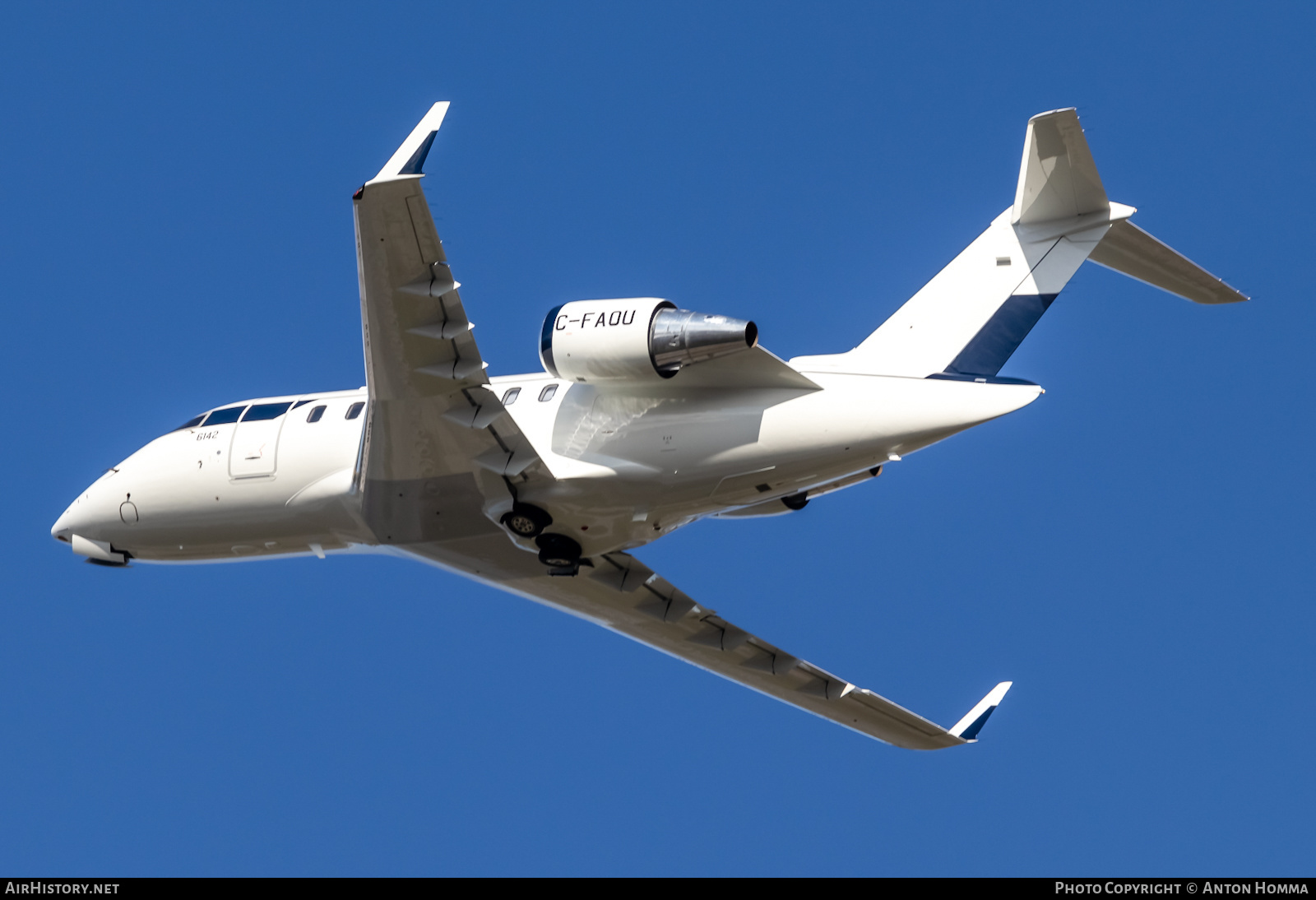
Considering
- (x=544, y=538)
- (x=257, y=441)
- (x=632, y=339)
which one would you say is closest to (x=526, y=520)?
(x=544, y=538)

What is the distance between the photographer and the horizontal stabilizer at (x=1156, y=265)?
21.5 meters

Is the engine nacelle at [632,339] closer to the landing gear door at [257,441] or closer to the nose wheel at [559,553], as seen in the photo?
the nose wheel at [559,553]

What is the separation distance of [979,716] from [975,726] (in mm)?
156

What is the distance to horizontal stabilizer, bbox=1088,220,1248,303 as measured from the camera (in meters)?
21.5

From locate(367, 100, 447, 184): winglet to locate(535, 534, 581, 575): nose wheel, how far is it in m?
5.66

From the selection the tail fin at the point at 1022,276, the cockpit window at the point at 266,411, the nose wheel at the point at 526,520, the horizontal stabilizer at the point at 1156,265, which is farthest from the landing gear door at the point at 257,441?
the horizontal stabilizer at the point at 1156,265

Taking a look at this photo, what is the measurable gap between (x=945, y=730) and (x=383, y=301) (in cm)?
1169

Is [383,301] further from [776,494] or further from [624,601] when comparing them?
[624,601]

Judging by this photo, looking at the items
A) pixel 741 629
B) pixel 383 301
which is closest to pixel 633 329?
pixel 383 301

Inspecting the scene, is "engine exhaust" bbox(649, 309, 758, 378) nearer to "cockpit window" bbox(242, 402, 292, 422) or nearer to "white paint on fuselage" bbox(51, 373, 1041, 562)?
"white paint on fuselage" bbox(51, 373, 1041, 562)

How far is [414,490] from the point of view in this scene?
73.9 feet

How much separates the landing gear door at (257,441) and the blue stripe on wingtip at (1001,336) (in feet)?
29.5

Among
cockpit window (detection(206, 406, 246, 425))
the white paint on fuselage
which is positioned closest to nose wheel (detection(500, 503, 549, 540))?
the white paint on fuselage

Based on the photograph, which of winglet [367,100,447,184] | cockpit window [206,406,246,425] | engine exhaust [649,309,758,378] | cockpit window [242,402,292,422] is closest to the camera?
winglet [367,100,447,184]
